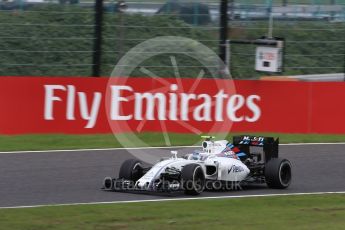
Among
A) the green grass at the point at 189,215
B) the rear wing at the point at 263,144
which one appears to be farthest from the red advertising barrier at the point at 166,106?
the green grass at the point at 189,215

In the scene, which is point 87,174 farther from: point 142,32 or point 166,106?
point 142,32

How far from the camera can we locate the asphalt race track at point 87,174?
12.0m

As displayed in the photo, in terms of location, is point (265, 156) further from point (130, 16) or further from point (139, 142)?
point (130, 16)

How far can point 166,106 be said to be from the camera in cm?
1877

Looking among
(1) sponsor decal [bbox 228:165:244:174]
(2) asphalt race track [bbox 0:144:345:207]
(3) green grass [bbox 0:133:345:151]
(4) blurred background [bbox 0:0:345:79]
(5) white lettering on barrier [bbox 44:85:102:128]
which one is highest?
(4) blurred background [bbox 0:0:345:79]

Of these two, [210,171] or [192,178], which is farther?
[210,171]

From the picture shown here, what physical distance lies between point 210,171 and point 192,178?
632mm

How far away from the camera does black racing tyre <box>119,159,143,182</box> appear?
12586 millimetres

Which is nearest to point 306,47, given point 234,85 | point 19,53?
point 234,85

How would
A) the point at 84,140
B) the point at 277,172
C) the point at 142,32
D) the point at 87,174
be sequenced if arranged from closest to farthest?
the point at 277,172 → the point at 87,174 → the point at 84,140 → the point at 142,32

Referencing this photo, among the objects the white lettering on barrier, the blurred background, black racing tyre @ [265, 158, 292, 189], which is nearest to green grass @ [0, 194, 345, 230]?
black racing tyre @ [265, 158, 292, 189]

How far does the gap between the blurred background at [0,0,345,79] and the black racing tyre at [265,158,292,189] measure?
24.1ft

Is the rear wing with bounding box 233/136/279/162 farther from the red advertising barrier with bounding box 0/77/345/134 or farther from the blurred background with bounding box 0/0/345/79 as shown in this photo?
the blurred background with bounding box 0/0/345/79

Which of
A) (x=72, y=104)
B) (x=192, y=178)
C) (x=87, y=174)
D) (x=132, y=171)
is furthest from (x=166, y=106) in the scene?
(x=192, y=178)
